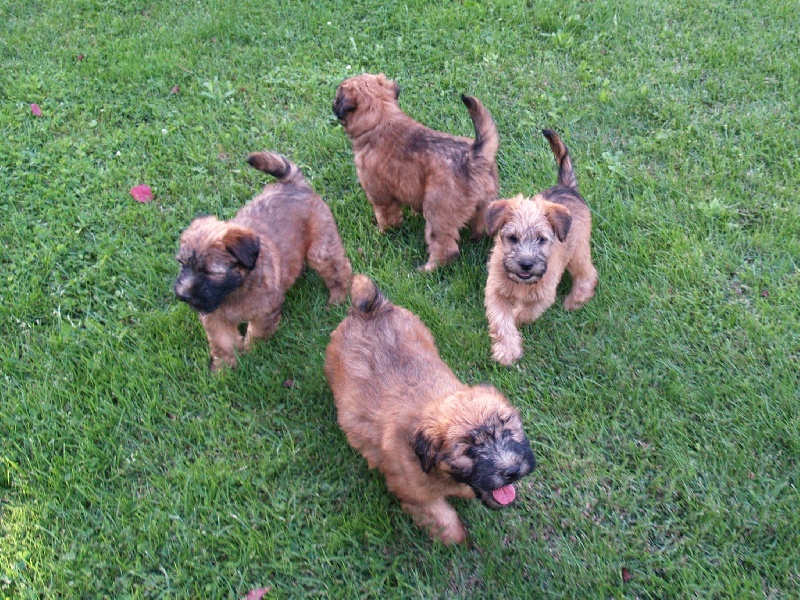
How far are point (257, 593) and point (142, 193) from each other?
3296mm

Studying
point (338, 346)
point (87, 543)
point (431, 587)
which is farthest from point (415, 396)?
point (87, 543)

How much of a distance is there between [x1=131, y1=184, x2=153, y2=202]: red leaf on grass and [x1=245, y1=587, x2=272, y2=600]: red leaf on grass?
3.21 metres

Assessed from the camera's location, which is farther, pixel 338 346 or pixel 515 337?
pixel 515 337

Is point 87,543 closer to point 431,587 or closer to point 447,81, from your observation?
point 431,587

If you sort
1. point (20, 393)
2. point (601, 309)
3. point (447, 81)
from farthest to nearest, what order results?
point (447, 81) < point (601, 309) < point (20, 393)

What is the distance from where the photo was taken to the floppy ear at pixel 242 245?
3578 mm

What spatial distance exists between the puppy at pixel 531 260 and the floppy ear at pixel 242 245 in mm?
1450

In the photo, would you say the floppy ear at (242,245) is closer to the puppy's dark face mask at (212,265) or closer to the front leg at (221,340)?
the puppy's dark face mask at (212,265)

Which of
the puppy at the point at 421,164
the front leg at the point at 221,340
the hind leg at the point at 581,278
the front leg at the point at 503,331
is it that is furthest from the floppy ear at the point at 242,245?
the hind leg at the point at 581,278

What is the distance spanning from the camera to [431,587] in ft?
10.1

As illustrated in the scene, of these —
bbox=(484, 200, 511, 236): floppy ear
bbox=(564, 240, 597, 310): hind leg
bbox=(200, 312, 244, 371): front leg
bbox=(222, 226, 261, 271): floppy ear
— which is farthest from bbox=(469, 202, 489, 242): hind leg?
bbox=(200, 312, 244, 371): front leg

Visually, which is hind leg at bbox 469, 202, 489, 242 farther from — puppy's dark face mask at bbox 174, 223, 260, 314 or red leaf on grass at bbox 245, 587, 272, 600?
red leaf on grass at bbox 245, 587, 272, 600

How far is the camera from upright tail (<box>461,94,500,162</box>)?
13.9ft

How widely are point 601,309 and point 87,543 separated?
3.29 metres
